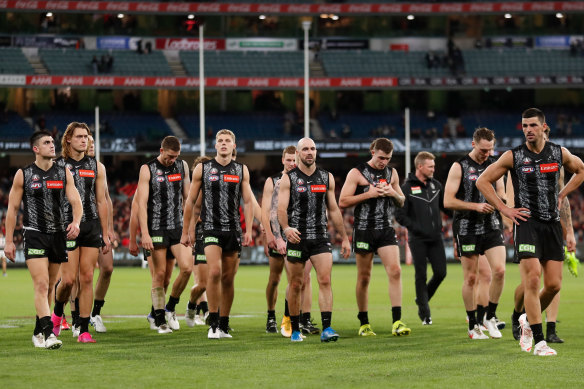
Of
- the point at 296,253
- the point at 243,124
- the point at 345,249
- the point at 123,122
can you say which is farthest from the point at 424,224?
the point at 123,122

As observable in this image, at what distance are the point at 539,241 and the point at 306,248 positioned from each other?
3050 millimetres

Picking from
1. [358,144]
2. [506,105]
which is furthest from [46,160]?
[506,105]

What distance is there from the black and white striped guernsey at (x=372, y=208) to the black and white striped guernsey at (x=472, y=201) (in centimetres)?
97

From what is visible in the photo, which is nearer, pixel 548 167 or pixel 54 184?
pixel 548 167

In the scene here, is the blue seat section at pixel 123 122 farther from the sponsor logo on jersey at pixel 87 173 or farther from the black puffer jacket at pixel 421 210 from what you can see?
the sponsor logo on jersey at pixel 87 173

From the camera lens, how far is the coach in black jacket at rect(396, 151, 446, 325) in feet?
51.1

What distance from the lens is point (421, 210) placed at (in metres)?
16.0

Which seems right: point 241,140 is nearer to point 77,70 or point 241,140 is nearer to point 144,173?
point 77,70

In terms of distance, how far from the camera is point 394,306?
13.3 metres

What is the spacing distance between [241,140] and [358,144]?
602cm

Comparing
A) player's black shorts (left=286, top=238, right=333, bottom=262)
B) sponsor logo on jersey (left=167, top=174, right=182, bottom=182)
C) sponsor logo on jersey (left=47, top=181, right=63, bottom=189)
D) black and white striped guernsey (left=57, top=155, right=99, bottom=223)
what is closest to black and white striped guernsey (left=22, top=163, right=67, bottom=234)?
sponsor logo on jersey (left=47, top=181, right=63, bottom=189)

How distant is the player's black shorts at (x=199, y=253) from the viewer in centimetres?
1468

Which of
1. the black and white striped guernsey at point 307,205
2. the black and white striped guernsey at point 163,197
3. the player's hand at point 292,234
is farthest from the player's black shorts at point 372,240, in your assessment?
the black and white striped guernsey at point 163,197

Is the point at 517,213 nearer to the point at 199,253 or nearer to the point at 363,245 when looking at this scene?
the point at 363,245
